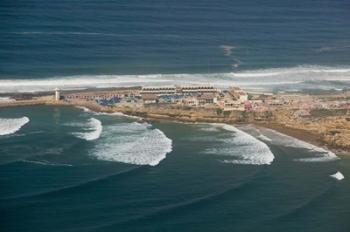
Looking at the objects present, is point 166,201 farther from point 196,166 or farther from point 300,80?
point 300,80

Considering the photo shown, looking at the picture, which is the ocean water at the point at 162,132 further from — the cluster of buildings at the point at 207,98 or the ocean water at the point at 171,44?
the cluster of buildings at the point at 207,98

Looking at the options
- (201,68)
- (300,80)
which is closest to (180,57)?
(201,68)

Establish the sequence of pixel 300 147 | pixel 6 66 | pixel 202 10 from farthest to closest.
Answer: pixel 202 10
pixel 6 66
pixel 300 147

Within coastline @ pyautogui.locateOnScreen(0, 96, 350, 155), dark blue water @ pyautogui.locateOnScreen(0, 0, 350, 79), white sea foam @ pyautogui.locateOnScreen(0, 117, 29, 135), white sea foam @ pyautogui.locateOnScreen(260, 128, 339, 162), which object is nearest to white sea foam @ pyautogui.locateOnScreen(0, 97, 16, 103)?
coastline @ pyautogui.locateOnScreen(0, 96, 350, 155)

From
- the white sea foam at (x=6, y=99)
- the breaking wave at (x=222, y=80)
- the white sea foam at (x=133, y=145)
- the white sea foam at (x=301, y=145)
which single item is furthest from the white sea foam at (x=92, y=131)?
the white sea foam at (x=301, y=145)

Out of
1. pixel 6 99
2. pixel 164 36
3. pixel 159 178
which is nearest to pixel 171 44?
pixel 164 36

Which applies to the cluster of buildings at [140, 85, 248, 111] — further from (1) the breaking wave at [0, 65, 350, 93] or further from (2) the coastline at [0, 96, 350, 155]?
(1) the breaking wave at [0, 65, 350, 93]
